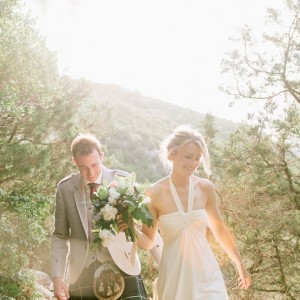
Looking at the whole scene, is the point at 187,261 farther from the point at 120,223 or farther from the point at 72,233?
the point at 72,233

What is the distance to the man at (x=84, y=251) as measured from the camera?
362cm

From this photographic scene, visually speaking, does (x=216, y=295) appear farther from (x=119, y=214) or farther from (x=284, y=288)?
(x=284, y=288)

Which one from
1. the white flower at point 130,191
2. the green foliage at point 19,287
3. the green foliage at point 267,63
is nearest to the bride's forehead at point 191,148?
the white flower at point 130,191

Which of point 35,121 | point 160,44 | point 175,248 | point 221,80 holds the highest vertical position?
point 160,44

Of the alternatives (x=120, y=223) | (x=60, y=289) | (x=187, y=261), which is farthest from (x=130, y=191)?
(x=60, y=289)

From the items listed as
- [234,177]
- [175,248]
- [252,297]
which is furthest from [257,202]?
[175,248]

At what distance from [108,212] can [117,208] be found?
13cm

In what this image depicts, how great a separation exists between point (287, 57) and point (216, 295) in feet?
25.6

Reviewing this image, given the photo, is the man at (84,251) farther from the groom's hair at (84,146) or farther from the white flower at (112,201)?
the white flower at (112,201)

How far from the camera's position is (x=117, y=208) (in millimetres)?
3559

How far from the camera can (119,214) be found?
357 cm

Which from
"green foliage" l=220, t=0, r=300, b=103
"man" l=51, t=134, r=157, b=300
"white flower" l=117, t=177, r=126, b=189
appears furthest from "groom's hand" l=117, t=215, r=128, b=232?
"green foliage" l=220, t=0, r=300, b=103

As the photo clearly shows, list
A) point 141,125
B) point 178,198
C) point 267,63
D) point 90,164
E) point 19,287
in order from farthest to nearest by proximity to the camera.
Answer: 1. point 141,125
2. point 19,287
3. point 267,63
4. point 178,198
5. point 90,164

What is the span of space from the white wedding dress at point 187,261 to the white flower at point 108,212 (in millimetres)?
616
